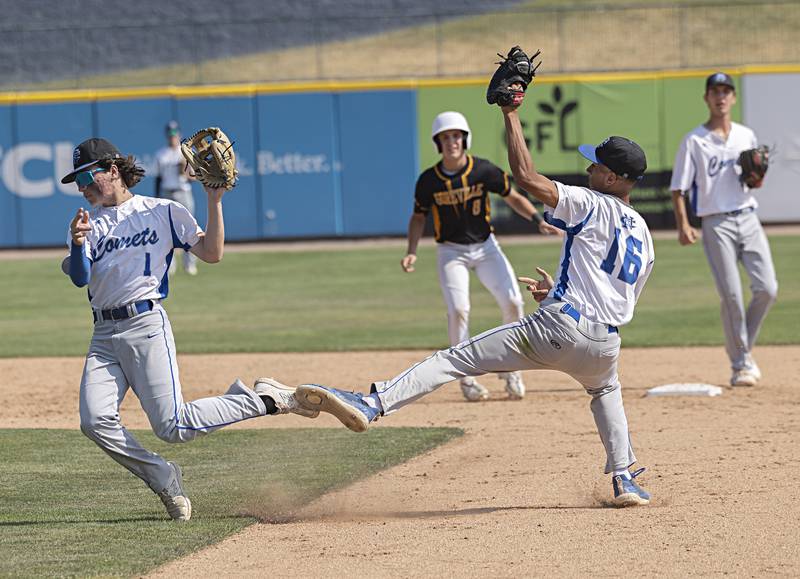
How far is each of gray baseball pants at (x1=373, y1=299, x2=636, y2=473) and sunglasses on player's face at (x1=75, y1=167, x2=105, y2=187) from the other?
66.9 inches

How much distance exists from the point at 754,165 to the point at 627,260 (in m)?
4.03

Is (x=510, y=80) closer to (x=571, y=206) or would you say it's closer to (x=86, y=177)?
(x=571, y=206)

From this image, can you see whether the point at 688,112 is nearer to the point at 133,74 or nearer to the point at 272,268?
the point at 272,268

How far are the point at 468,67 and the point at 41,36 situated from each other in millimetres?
11977

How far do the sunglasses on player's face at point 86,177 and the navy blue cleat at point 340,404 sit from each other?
1.44m

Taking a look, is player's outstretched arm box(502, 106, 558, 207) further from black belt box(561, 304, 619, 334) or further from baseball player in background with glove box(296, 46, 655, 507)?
black belt box(561, 304, 619, 334)

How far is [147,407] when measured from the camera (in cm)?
618

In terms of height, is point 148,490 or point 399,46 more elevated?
point 399,46

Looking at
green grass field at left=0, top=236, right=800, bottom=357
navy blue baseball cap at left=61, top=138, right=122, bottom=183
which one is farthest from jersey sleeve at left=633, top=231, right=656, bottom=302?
green grass field at left=0, top=236, right=800, bottom=357

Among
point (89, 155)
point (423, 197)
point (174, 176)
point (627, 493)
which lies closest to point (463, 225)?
point (423, 197)

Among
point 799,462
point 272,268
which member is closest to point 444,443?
point 799,462

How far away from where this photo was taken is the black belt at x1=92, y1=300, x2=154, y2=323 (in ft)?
20.4

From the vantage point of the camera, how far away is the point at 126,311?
20.3ft

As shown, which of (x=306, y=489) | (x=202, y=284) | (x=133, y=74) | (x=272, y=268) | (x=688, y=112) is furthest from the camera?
(x=133, y=74)
